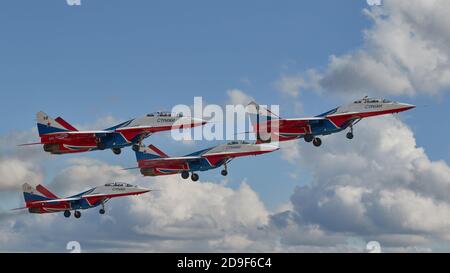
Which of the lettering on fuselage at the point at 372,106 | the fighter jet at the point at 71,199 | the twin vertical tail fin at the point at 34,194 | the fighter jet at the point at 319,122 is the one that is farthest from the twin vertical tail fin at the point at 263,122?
the twin vertical tail fin at the point at 34,194

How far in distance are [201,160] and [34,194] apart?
3900 cm

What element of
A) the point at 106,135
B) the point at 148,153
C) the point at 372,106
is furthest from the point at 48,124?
the point at 372,106

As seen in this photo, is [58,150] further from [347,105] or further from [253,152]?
[347,105]

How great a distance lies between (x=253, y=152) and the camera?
133375 mm

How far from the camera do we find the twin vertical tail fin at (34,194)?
15362 centimetres

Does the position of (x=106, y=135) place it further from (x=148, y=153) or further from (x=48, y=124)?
(x=148, y=153)

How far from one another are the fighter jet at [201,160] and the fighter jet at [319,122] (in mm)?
4220

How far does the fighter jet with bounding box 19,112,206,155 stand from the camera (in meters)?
131

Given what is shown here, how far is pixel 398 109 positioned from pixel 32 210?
75.1 m

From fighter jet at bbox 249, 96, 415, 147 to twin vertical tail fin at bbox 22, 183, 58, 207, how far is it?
50477mm

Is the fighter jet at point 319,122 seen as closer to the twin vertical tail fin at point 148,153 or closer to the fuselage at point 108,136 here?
the fuselage at point 108,136
